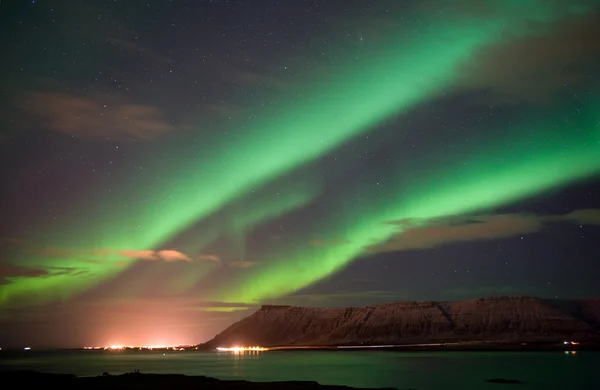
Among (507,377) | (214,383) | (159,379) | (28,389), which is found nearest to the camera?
(28,389)

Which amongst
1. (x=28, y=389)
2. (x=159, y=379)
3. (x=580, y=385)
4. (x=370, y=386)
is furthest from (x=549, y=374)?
(x=28, y=389)

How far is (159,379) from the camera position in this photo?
231ft

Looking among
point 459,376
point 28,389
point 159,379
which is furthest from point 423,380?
point 28,389

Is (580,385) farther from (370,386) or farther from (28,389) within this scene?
(28,389)

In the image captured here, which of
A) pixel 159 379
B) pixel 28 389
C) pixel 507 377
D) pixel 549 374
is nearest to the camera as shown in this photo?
pixel 28 389

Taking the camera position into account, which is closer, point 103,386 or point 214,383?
point 103,386

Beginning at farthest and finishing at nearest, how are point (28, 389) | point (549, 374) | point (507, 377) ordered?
point (549, 374)
point (507, 377)
point (28, 389)

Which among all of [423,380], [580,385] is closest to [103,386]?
[423,380]

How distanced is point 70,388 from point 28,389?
3.81 metres

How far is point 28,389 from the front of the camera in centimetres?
5681

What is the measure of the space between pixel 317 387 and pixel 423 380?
20.2 meters

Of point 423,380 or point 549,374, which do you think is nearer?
point 423,380

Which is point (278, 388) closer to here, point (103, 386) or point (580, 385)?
point (103, 386)

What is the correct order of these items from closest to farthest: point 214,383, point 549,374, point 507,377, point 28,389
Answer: point 28,389, point 214,383, point 507,377, point 549,374
